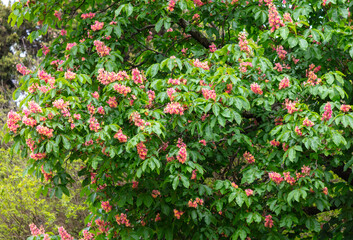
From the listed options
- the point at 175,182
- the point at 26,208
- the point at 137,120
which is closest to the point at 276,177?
the point at 175,182

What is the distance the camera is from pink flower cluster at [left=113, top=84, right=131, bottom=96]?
3.59 metres

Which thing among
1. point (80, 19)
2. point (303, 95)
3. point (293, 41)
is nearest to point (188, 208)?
point (303, 95)

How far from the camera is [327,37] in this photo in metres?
3.79

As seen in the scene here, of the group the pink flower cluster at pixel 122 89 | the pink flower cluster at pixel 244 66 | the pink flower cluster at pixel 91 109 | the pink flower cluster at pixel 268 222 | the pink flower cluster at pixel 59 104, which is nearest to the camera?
the pink flower cluster at pixel 59 104

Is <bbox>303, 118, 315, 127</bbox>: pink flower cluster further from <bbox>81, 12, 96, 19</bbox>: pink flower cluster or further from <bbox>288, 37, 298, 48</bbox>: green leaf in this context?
<bbox>81, 12, 96, 19</bbox>: pink flower cluster

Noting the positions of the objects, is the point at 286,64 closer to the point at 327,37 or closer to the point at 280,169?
the point at 327,37

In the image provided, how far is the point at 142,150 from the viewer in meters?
3.49

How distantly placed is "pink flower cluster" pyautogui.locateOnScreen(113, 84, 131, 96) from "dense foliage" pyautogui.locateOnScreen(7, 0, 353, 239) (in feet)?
0.06

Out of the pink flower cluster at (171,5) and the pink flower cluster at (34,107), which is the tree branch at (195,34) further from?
the pink flower cluster at (34,107)

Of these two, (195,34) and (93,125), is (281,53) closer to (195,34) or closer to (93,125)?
(195,34)

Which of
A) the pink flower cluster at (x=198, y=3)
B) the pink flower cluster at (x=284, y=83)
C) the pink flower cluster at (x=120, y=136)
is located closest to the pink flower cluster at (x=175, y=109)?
the pink flower cluster at (x=120, y=136)

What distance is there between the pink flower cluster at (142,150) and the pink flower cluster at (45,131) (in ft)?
2.48

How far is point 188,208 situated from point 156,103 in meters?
1.17

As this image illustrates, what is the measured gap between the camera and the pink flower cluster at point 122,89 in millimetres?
3594
